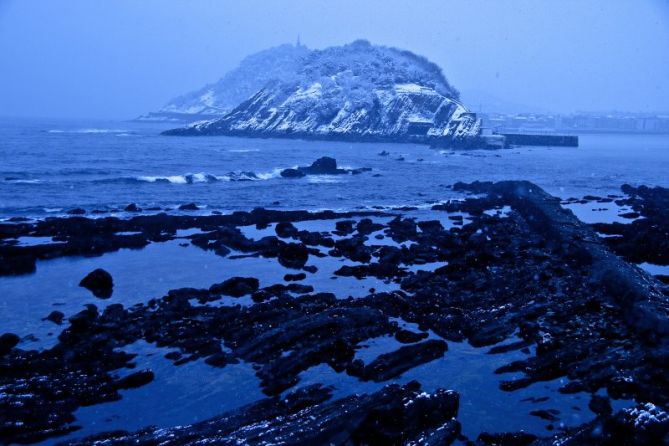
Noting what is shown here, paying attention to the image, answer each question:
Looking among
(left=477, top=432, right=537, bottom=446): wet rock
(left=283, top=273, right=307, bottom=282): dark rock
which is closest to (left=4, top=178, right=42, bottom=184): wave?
(left=283, top=273, right=307, bottom=282): dark rock

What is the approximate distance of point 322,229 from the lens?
3247 centimetres

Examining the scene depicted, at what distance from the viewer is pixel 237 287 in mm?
19703

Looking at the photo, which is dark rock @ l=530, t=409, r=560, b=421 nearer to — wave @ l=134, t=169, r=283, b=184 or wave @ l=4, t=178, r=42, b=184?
wave @ l=134, t=169, r=283, b=184

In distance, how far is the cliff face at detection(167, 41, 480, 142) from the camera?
6265 inches

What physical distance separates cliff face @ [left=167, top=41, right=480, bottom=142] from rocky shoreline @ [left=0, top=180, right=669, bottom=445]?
123m

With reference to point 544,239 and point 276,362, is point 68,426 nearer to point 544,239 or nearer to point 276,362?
point 276,362

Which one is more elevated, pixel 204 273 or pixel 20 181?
pixel 20 181

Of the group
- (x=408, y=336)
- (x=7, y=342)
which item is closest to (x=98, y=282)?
(x=7, y=342)

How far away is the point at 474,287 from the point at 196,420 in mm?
11872

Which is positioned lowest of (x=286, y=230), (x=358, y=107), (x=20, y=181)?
(x=286, y=230)

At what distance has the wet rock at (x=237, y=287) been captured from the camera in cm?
1945

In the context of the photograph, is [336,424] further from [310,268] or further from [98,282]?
[98,282]

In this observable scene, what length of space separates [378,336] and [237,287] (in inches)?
265

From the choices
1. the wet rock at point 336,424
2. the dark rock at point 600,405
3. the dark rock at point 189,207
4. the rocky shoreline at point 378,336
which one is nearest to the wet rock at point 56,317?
the rocky shoreline at point 378,336
